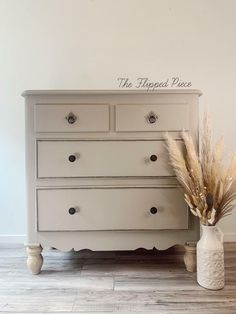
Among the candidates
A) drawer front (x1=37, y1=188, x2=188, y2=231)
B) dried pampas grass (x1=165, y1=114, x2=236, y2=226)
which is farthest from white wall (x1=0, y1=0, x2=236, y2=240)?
drawer front (x1=37, y1=188, x2=188, y2=231)

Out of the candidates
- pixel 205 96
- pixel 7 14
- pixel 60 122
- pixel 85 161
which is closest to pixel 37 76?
pixel 7 14

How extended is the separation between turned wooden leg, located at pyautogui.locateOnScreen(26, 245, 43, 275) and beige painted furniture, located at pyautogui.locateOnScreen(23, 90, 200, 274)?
0.07 ft

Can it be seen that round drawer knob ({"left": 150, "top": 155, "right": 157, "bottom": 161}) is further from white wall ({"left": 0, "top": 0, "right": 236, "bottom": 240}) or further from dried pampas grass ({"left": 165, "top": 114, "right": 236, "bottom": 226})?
white wall ({"left": 0, "top": 0, "right": 236, "bottom": 240})

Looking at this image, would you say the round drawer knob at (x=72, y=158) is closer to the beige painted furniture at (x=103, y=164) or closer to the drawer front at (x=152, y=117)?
the beige painted furniture at (x=103, y=164)

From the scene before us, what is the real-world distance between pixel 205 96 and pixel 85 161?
0.94m

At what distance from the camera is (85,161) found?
1357 millimetres

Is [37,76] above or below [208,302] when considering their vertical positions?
above

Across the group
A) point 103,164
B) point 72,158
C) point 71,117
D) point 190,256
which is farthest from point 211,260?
point 71,117

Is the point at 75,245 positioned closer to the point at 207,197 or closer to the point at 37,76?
the point at 207,197

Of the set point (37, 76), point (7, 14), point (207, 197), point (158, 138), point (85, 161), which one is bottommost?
point (207, 197)

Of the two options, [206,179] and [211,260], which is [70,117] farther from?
[211,260]

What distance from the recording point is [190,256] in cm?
141

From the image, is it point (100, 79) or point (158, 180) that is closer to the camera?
point (158, 180)

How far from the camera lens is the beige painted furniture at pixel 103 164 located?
1.34 metres
